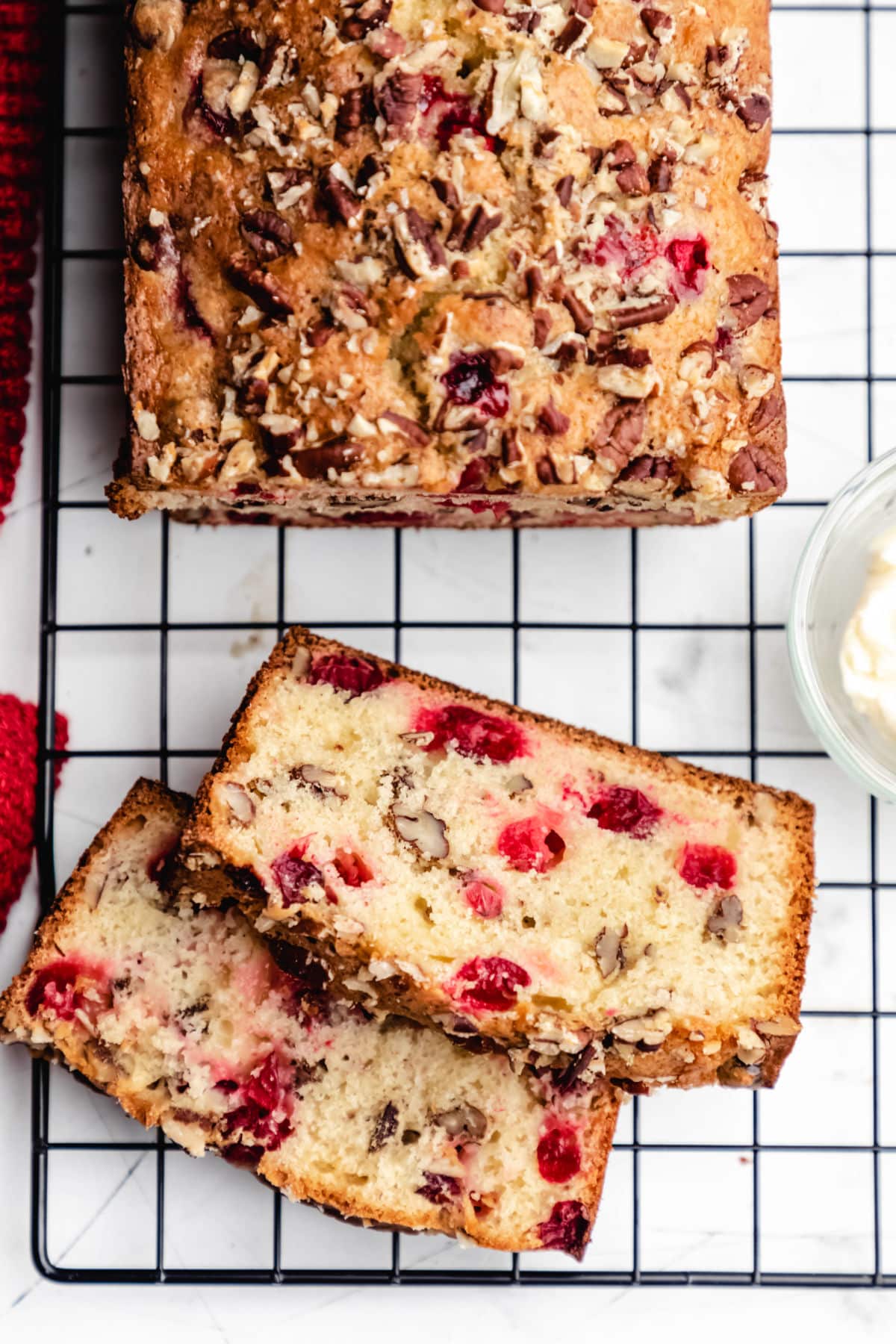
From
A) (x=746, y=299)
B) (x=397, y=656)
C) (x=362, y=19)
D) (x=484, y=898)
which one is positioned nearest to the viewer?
(x=362, y=19)

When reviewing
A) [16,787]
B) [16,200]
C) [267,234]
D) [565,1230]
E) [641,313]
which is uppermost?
[16,200]

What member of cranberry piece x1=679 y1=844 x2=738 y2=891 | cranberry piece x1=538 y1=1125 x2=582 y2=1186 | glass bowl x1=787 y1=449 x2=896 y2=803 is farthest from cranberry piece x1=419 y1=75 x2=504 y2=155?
cranberry piece x1=538 y1=1125 x2=582 y2=1186

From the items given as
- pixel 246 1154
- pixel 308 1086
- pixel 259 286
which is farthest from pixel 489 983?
pixel 259 286

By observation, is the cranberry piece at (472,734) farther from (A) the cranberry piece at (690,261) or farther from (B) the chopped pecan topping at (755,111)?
(B) the chopped pecan topping at (755,111)

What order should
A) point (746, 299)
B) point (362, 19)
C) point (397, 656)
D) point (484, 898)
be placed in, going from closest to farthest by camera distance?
point (362, 19)
point (746, 299)
point (484, 898)
point (397, 656)

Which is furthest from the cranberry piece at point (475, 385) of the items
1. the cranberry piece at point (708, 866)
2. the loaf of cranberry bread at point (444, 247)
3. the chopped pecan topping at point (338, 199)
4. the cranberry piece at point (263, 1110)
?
the cranberry piece at point (263, 1110)

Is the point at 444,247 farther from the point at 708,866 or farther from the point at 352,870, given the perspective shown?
the point at 708,866

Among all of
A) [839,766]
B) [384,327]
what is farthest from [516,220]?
[839,766]

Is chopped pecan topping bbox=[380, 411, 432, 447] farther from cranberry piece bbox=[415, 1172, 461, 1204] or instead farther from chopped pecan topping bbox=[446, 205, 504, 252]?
cranberry piece bbox=[415, 1172, 461, 1204]
